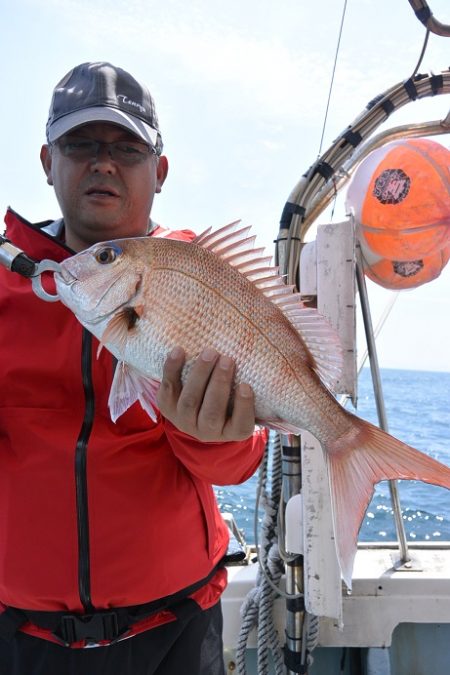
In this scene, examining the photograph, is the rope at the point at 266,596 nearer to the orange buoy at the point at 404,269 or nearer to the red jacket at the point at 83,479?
the red jacket at the point at 83,479

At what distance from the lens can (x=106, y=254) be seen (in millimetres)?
1438

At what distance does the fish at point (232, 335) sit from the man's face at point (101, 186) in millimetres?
359

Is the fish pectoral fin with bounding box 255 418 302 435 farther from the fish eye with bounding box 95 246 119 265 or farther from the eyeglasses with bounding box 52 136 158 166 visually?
the eyeglasses with bounding box 52 136 158 166

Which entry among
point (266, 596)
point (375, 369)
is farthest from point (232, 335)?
point (266, 596)

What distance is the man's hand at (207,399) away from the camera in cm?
133

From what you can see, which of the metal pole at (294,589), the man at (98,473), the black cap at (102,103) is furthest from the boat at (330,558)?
the black cap at (102,103)

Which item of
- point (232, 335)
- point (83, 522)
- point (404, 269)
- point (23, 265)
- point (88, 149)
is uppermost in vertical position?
point (88, 149)

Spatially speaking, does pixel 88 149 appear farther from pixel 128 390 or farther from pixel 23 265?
pixel 128 390

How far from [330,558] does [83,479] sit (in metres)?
1.15

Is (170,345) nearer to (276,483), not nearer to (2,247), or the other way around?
(2,247)

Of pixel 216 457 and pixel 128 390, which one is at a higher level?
pixel 128 390

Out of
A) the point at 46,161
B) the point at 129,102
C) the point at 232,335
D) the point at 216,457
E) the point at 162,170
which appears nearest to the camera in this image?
the point at 232,335

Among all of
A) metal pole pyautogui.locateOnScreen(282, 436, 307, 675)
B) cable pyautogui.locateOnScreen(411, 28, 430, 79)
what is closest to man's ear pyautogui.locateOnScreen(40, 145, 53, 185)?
metal pole pyautogui.locateOnScreen(282, 436, 307, 675)

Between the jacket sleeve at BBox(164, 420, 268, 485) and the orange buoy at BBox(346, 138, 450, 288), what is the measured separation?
4.21 feet
